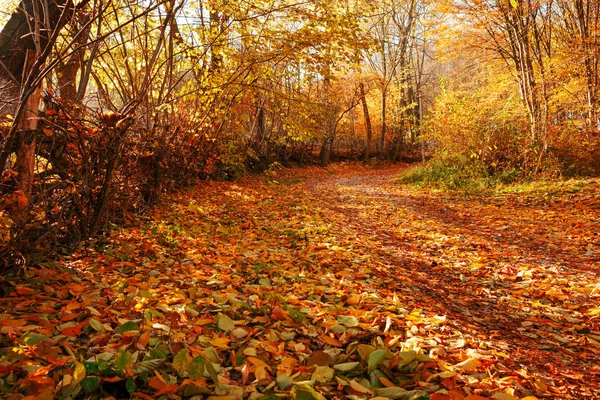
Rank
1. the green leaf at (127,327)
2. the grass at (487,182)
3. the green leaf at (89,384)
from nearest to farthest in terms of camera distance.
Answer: the green leaf at (89,384) → the green leaf at (127,327) → the grass at (487,182)

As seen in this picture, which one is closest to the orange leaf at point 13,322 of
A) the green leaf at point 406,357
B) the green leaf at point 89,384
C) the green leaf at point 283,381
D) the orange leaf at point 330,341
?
the green leaf at point 89,384

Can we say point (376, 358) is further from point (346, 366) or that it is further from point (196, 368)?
point (196, 368)

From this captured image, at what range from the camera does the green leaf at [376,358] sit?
6.80 ft

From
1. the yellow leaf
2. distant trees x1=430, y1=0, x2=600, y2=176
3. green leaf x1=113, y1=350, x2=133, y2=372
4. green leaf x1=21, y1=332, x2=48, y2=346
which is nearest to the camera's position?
green leaf x1=113, y1=350, x2=133, y2=372

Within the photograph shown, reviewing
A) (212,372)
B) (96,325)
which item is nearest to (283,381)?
(212,372)

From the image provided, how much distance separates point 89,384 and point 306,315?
150 centimetres

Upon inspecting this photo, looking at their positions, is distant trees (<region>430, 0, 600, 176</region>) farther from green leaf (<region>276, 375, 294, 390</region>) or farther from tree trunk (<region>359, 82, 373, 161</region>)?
green leaf (<region>276, 375, 294, 390</region>)

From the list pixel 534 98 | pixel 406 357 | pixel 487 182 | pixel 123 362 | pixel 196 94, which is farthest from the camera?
pixel 534 98

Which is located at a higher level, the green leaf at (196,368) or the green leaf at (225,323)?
the green leaf at (196,368)

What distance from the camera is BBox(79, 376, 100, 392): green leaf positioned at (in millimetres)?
1653

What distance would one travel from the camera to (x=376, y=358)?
6.91 ft

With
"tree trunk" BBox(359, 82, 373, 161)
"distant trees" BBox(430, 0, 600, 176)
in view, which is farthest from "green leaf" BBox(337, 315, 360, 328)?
"tree trunk" BBox(359, 82, 373, 161)

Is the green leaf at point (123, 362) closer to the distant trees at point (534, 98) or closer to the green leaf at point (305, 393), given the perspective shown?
the green leaf at point (305, 393)

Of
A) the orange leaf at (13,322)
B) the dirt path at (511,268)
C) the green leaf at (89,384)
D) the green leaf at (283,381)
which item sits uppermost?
the orange leaf at (13,322)
